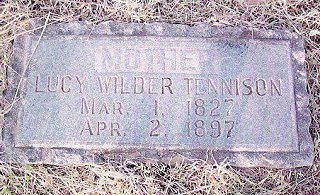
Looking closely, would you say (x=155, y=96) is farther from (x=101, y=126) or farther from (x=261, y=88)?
(x=261, y=88)

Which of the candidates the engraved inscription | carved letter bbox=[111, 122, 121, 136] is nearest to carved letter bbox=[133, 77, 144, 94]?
the engraved inscription

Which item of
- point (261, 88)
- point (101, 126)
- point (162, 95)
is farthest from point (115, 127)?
point (261, 88)

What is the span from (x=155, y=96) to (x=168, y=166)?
40 centimetres

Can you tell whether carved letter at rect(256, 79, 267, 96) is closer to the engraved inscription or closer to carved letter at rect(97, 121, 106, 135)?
the engraved inscription

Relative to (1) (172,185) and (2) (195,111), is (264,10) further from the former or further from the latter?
(1) (172,185)

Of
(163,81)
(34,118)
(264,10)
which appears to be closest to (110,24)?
(163,81)

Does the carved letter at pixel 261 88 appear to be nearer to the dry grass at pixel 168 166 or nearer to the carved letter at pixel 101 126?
the dry grass at pixel 168 166

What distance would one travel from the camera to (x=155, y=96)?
9.02 ft

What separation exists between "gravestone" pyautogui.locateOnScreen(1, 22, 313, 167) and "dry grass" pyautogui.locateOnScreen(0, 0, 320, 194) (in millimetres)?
65

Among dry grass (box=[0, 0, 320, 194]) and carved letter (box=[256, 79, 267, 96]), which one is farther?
carved letter (box=[256, 79, 267, 96])

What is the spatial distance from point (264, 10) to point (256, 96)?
563mm

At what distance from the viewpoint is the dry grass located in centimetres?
268

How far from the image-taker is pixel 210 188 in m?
2.69

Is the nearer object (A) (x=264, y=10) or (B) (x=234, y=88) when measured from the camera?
(B) (x=234, y=88)
